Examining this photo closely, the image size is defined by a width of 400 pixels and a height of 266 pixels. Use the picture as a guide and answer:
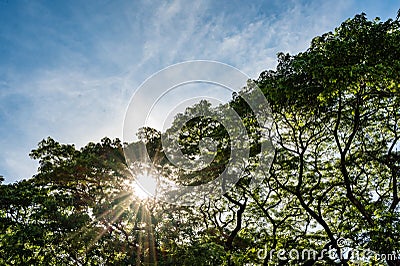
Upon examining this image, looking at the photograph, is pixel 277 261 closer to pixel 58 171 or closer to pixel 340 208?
pixel 340 208

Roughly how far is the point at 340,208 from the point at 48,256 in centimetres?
963

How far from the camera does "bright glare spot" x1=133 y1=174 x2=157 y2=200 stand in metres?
11.2

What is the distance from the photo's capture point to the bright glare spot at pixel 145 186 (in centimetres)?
1120

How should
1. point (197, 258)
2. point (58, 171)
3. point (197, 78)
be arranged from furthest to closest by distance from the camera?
point (58, 171) → point (197, 258) → point (197, 78)

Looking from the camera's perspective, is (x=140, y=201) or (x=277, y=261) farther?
(x=277, y=261)

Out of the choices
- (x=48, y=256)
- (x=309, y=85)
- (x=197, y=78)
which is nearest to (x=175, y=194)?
(x=48, y=256)

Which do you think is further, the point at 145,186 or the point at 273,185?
the point at 273,185

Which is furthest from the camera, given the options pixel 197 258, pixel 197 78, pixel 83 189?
pixel 83 189

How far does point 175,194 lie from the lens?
11961 mm

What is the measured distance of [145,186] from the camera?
1147cm

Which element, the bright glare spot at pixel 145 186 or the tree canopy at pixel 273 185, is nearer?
the tree canopy at pixel 273 185

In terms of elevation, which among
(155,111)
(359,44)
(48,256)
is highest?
(359,44)

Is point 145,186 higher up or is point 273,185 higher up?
point 273,185

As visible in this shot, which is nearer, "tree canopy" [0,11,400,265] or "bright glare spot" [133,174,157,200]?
"tree canopy" [0,11,400,265]
